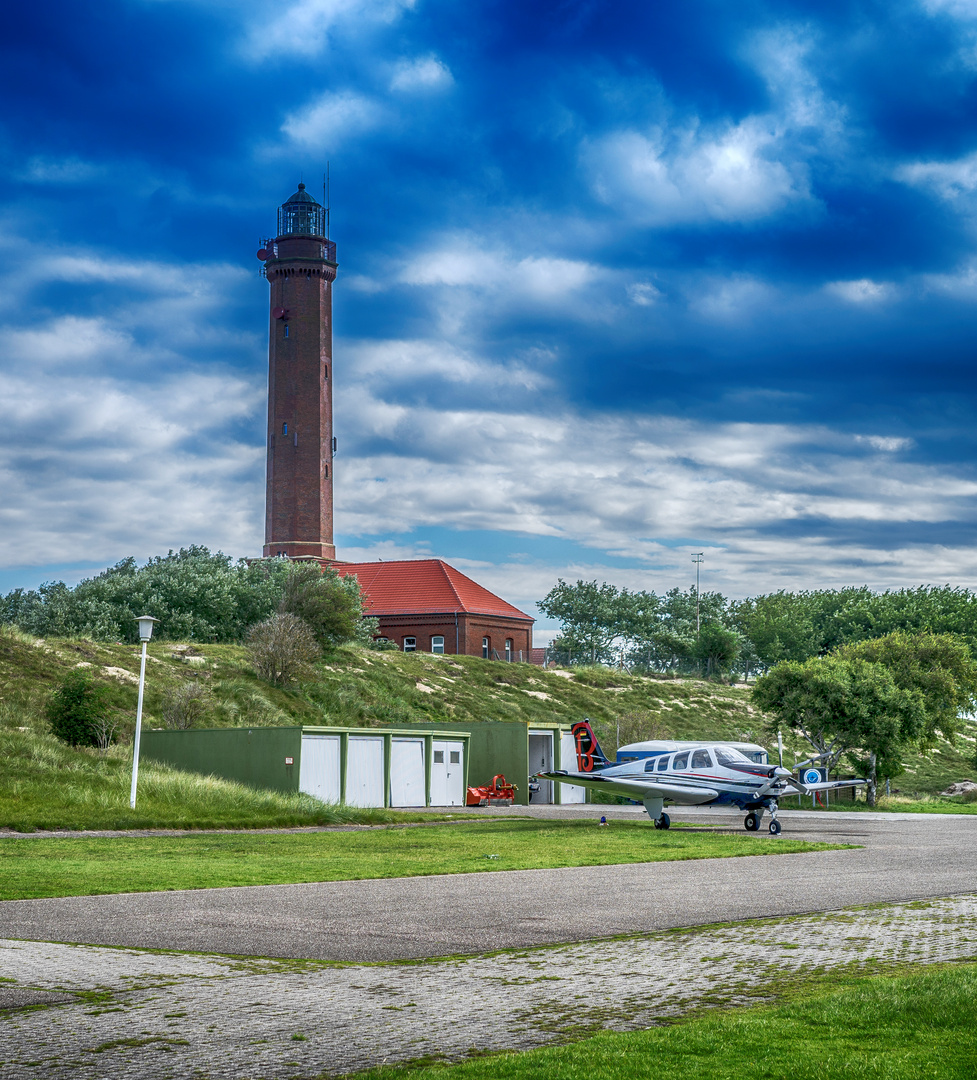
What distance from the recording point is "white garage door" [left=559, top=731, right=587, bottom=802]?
4231 cm

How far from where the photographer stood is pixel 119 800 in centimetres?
2536

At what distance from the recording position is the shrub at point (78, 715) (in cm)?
3412

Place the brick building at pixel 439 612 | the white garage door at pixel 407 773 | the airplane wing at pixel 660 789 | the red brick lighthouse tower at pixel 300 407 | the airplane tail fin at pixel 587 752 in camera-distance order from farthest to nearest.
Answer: the brick building at pixel 439 612 < the red brick lighthouse tower at pixel 300 407 < the white garage door at pixel 407 773 < the airplane tail fin at pixel 587 752 < the airplane wing at pixel 660 789

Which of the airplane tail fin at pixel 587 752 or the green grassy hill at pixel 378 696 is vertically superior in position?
the green grassy hill at pixel 378 696

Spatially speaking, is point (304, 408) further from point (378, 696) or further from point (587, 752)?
point (587, 752)

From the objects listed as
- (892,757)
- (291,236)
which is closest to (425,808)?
(892,757)

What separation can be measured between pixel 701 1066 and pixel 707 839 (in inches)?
712

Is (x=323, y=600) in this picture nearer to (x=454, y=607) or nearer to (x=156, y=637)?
(x=156, y=637)

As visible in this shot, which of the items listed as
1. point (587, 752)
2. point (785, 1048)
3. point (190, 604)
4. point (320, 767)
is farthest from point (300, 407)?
point (785, 1048)

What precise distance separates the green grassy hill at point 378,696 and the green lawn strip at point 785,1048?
23.5m

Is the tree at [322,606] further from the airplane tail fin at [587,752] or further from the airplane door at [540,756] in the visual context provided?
the airplane tail fin at [587,752]

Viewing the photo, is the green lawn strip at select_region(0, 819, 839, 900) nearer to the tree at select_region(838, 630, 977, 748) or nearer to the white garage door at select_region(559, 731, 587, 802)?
the white garage door at select_region(559, 731, 587, 802)

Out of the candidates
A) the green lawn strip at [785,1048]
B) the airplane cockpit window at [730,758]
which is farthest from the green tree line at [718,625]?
the green lawn strip at [785,1048]

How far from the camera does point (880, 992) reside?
702 cm
